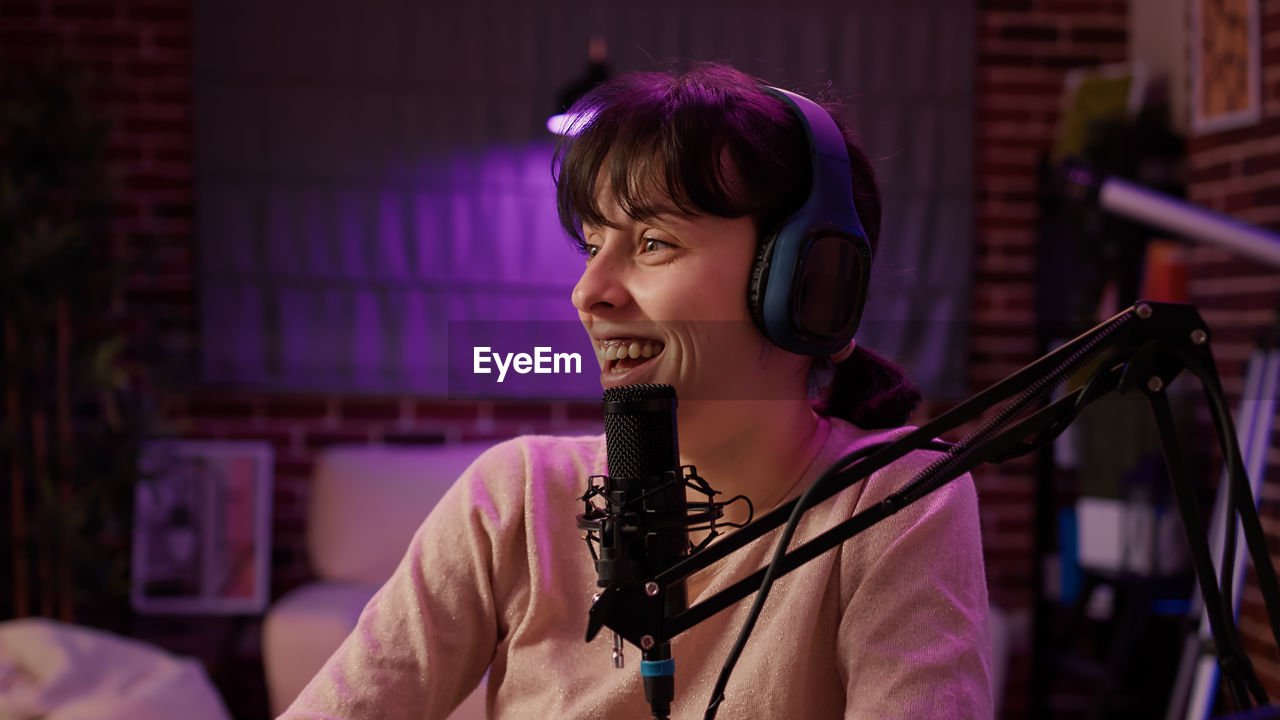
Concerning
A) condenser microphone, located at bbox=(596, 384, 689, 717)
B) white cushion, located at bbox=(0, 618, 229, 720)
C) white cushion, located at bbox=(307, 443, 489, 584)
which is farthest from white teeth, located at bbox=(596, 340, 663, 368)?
white cushion, located at bbox=(307, 443, 489, 584)

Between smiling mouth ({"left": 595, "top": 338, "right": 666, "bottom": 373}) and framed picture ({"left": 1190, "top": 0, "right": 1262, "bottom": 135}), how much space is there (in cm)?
262

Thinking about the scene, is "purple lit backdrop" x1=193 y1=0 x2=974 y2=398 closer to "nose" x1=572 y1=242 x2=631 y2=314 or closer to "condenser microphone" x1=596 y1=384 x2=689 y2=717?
"nose" x1=572 y1=242 x2=631 y2=314

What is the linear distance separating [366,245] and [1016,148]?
2.31 meters

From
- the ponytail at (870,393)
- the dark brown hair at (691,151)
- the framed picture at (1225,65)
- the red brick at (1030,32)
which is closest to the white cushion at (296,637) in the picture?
the ponytail at (870,393)

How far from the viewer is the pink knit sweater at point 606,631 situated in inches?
33.7

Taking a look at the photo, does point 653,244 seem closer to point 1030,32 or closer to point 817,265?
point 817,265

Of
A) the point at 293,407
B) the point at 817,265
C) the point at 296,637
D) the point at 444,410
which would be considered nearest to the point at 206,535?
the point at 293,407

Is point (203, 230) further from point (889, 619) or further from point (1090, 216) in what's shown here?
point (889, 619)

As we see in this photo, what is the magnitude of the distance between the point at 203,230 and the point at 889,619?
3327 millimetres

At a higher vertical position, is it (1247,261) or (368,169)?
(368,169)

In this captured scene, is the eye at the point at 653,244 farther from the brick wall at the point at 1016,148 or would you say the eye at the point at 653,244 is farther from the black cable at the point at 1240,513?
the brick wall at the point at 1016,148

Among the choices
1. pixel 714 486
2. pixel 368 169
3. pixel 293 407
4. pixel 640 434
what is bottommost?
pixel 293 407

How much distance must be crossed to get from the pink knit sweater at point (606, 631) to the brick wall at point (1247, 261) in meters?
1.99

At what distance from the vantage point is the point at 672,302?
0.85 metres
